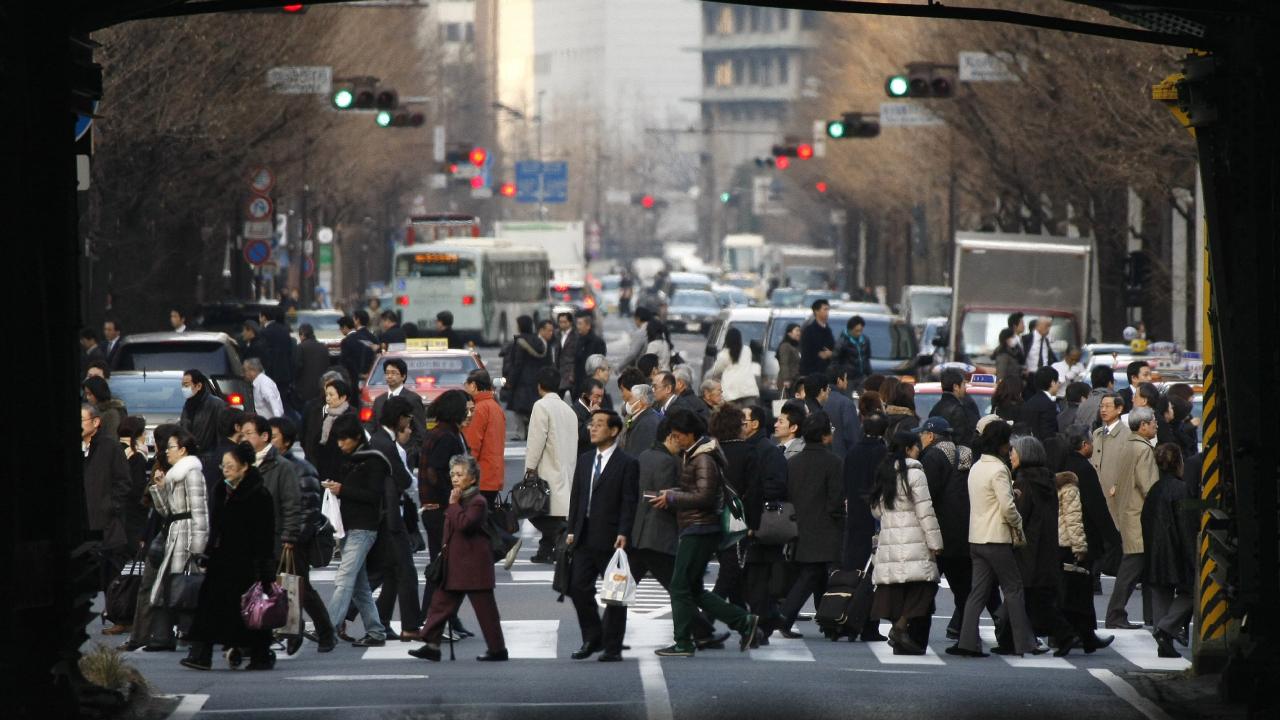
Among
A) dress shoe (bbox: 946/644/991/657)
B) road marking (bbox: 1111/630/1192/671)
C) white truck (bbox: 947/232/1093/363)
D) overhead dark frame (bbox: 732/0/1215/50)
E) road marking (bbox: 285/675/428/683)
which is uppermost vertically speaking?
overhead dark frame (bbox: 732/0/1215/50)

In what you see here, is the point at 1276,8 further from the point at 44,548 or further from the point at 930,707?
the point at 44,548

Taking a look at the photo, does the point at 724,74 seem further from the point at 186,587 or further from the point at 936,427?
the point at 186,587

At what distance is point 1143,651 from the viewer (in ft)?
51.6

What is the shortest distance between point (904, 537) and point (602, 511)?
6.53 ft

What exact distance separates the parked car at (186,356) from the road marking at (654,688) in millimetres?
12127

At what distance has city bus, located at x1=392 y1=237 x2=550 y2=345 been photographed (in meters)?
60.0

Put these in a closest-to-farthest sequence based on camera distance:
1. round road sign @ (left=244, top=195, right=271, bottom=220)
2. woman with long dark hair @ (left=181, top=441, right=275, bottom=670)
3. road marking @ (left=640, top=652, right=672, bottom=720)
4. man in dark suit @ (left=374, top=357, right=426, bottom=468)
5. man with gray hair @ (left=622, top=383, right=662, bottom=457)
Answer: road marking @ (left=640, top=652, right=672, bottom=720)
woman with long dark hair @ (left=181, top=441, right=275, bottom=670)
man with gray hair @ (left=622, top=383, right=662, bottom=457)
man in dark suit @ (left=374, top=357, right=426, bottom=468)
round road sign @ (left=244, top=195, right=271, bottom=220)

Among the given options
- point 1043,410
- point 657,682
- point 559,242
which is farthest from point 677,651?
point 559,242

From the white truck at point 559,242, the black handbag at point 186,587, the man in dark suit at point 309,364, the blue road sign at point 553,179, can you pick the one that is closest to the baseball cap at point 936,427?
the black handbag at point 186,587

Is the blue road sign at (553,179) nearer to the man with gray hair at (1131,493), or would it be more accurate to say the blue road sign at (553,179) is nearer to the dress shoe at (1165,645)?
the man with gray hair at (1131,493)

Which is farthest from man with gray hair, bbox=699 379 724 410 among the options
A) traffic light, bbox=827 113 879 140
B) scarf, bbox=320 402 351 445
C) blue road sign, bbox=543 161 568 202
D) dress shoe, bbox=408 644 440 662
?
blue road sign, bbox=543 161 568 202

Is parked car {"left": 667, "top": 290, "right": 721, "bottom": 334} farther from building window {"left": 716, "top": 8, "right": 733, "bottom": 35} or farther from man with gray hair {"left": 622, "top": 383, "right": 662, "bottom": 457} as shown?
building window {"left": 716, "top": 8, "right": 733, "bottom": 35}

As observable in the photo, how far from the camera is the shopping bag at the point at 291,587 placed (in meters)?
14.5

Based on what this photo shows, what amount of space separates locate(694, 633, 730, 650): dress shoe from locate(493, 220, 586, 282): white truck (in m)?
65.4
